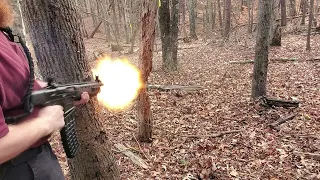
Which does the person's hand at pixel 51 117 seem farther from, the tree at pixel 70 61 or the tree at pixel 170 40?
the tree at pixel 170 40

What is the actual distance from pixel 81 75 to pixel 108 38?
80.7ft

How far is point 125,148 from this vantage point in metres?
5.96

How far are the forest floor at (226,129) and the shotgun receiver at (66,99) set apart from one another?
2634 millimetres

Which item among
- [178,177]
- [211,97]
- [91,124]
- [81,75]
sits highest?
[81,75]

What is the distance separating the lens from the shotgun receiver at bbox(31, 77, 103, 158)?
1987mm

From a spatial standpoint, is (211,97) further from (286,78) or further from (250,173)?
(250,173)

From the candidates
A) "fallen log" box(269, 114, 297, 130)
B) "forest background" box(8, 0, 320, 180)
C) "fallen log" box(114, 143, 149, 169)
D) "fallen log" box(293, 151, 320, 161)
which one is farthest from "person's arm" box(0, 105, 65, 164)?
"fallen log" box(269, 114, 297, 130)

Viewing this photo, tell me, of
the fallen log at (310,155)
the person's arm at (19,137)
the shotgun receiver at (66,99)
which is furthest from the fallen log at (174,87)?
the person's arm at (19,137)

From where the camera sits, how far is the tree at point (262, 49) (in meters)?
7.40

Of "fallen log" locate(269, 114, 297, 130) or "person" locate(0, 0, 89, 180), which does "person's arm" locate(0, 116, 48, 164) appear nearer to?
"person" locate(0, 0, 89, 180)

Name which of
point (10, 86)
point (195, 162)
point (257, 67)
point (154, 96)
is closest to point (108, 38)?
point (154, 96)

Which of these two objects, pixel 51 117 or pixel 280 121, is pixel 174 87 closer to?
pixel 280 121

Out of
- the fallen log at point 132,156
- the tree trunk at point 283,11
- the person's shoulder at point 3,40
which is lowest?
the fallen log at point 132,156

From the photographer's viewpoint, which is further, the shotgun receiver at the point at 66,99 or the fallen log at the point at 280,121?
the fallen log at the point at 280,121
